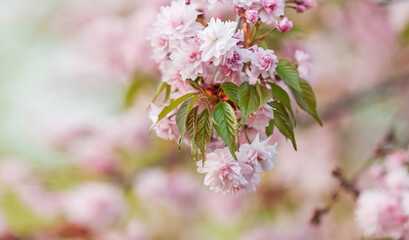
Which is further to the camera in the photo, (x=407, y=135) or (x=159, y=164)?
(x=407, y=135)

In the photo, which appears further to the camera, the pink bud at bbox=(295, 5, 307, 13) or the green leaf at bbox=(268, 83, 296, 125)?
the pink bud at bbox=(295, 5, 307, 13)

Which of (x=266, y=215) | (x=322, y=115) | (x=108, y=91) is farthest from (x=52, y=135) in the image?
(x=322, y=115)

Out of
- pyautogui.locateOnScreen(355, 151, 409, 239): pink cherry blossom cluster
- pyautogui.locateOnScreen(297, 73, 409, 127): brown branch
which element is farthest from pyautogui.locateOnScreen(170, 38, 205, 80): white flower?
pyautogui.locateOnScreen(297, 73, 409, 127): brown branch

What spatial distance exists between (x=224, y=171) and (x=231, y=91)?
118 mm

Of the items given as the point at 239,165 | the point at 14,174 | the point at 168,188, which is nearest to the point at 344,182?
the point at 239,165

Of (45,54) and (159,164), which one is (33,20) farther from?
(159,164)

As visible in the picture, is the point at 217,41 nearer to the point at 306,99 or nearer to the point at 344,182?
the point at 306,99

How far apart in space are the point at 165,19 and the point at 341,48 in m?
1.96

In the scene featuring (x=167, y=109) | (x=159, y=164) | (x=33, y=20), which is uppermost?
(x=167, y=109)

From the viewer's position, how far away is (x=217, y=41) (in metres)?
0.65

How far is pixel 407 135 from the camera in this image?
2285 mm

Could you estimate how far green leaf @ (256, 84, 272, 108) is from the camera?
2.09 feet

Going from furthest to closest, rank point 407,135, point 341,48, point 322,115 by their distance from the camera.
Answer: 1. point 341,48
2. point 407,135
3. point 322,115

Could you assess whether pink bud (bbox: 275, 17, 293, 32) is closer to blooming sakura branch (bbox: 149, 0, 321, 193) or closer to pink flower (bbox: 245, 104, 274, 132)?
blooming sakura branch (bbox: 149, 0, 321, 193)
